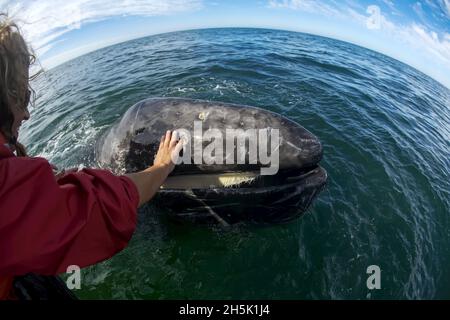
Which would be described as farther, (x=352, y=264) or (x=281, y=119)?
(x=352, y=264)

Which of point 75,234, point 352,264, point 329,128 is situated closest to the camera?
point 75,234

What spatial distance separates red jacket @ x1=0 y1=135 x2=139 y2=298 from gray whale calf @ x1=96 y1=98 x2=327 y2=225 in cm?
206

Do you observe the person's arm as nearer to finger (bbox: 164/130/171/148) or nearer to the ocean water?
finger (bbox: 164/130/171/148)

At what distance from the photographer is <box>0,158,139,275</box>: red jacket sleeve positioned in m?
1.75

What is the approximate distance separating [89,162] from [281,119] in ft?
11.1

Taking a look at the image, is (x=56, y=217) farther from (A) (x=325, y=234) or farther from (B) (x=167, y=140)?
(A) (x=325, y=234)

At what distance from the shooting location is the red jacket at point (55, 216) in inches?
69.1

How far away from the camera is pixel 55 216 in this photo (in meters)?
1.92

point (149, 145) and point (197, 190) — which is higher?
point (149, 145)
